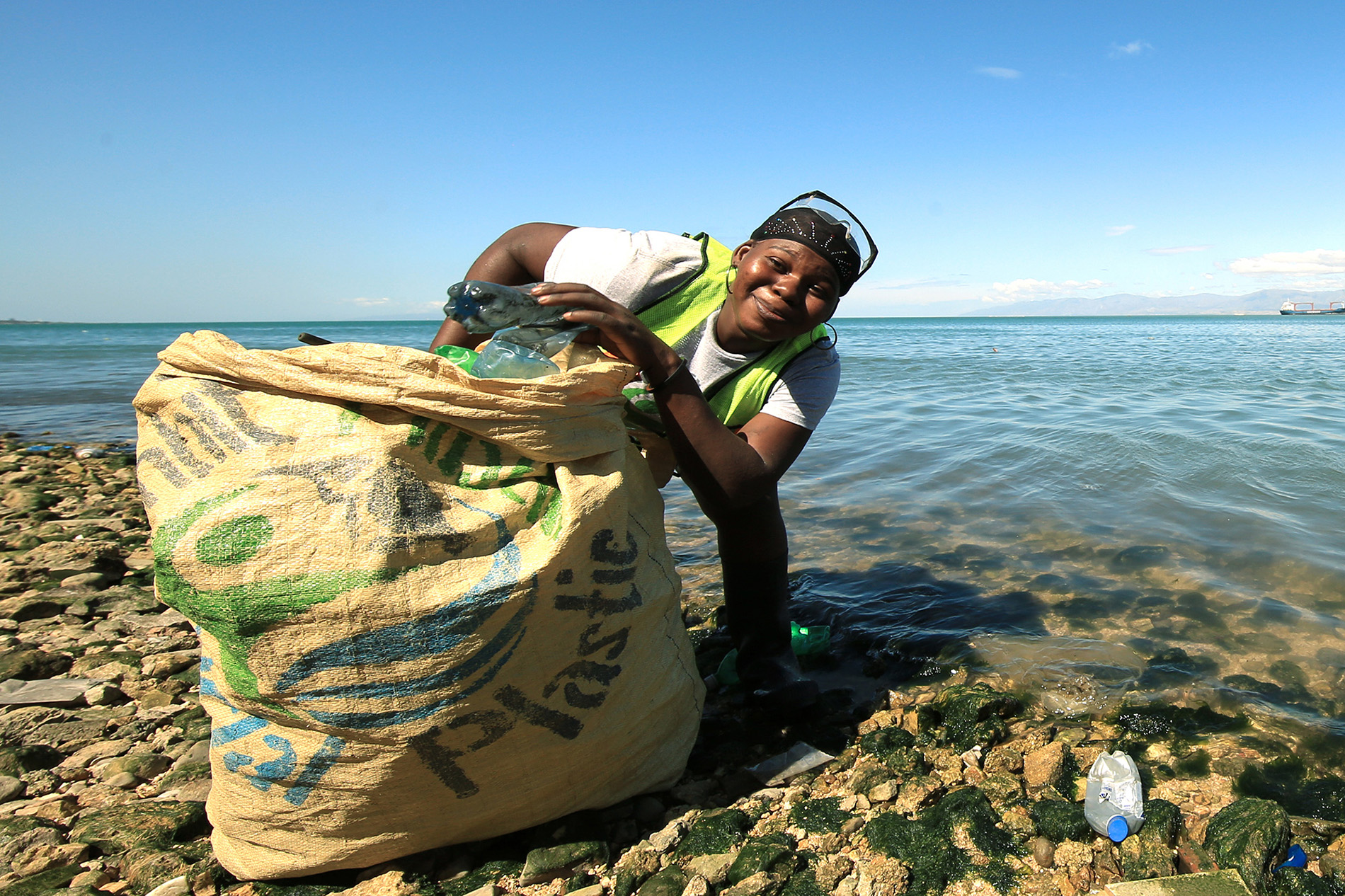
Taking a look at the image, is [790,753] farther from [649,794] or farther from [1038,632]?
[1038,632]

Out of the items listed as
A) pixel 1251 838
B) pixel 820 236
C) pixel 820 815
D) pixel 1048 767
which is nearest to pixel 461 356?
pixel 820 236

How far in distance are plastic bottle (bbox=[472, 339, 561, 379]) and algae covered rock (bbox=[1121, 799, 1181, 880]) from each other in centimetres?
160

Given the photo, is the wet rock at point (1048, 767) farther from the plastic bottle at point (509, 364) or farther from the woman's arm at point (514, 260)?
the woman's arm at point (514, 260)

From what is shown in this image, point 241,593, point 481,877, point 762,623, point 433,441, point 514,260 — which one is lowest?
point 481,877

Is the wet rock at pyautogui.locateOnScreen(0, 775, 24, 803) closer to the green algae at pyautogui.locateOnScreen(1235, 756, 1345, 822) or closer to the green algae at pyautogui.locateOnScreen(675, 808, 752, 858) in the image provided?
the green algae at pyautogui.locateOnScreen(675, 808, 752, 858)

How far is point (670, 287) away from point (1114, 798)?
1.69 m

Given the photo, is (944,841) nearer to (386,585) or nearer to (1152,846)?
(1152,846)

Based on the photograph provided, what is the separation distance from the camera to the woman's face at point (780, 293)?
203cm

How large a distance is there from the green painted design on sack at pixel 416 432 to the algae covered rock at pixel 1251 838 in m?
1.87

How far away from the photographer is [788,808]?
6.09 feet

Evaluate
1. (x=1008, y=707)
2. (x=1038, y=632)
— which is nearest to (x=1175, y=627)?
(x=1038, y=632)

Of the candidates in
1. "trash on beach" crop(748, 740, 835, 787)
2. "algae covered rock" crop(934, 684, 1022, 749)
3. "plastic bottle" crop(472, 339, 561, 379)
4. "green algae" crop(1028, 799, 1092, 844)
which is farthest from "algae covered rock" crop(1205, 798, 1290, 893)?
"plastic bottle" crop(472, 339, 561, 379)

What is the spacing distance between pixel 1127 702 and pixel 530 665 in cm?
193

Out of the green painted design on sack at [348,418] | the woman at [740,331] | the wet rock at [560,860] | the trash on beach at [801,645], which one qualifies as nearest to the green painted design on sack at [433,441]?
the green painted design on sack at [348,418]
